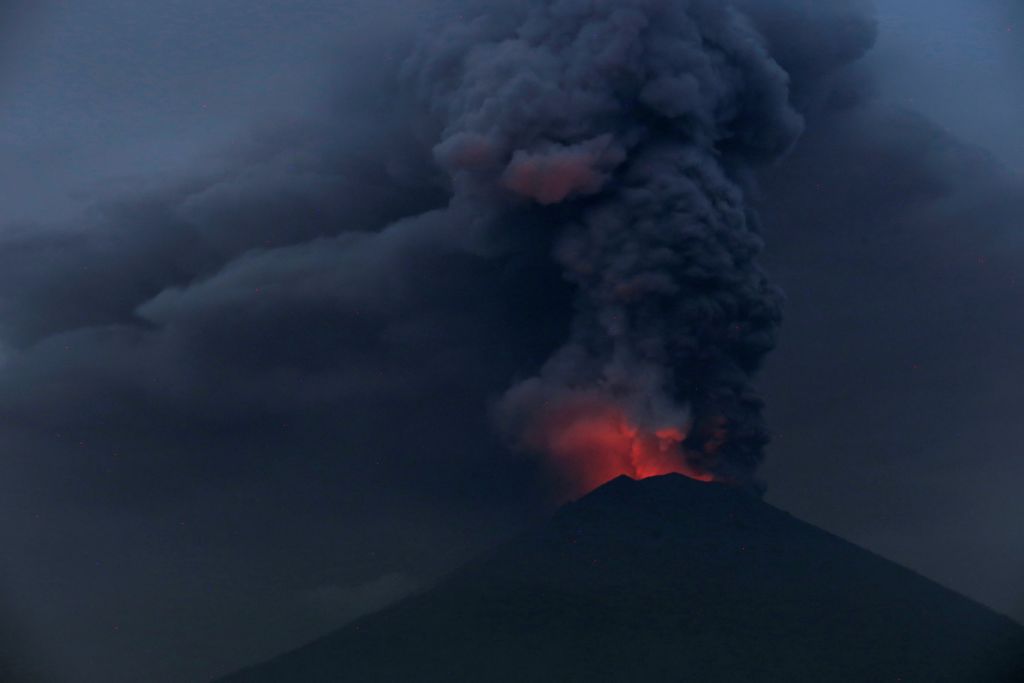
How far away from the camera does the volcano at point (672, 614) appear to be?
114 feet

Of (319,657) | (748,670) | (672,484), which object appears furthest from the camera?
(672,484)

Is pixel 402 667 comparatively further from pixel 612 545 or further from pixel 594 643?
pixel 612 545

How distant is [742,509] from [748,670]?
304 inches

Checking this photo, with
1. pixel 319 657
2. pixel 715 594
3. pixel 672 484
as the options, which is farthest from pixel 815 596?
pixel 319 657

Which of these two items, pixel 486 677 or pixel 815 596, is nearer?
pixel 486 677

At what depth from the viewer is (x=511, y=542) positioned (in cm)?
4225

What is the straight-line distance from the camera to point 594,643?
3619 cm

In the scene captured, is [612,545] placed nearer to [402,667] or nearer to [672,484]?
[672,484]

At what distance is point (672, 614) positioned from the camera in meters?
37.2

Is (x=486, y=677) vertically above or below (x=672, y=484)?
below

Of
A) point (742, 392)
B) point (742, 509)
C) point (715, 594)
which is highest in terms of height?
point (742, 392)

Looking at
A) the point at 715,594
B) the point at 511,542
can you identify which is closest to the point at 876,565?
the point at 715,594

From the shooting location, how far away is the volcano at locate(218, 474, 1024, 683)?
114ft

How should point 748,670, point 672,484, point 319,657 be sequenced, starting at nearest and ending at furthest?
point 748,670 → point 319,657 → point 672,484
